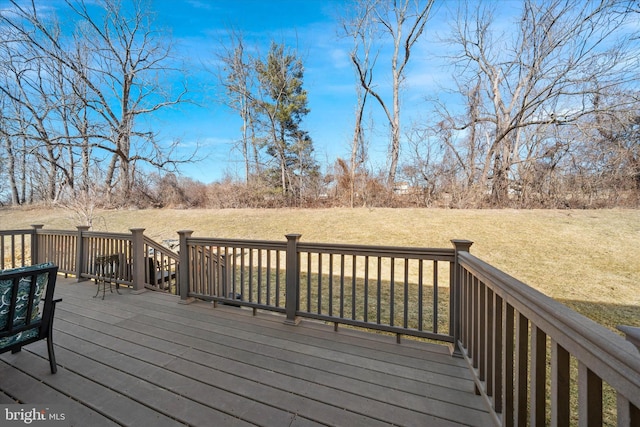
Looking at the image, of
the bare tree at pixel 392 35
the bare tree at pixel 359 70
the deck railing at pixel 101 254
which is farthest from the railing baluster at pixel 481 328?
the bare tree at pixel 392 35

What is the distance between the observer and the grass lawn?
5.35m

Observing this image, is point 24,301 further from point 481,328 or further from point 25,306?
point 481,328

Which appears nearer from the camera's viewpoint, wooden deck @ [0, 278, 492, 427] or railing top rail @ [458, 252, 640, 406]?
railing top rail @ [458, 252, 640, 406]

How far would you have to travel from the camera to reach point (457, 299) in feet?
7.86

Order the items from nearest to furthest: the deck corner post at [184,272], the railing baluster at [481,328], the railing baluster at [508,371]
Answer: the railing baluster at [508,371], the railing baluster at [481,328], the deck corner post at [184,272]

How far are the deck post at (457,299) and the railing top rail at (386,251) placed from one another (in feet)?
0.27

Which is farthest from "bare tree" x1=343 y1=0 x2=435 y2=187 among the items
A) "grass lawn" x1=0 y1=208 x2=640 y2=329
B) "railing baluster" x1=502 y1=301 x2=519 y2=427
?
"railing baluster" x1=502 y1=301 x2=519 y2=427

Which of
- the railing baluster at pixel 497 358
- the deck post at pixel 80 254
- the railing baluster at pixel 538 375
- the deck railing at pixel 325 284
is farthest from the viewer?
the deck post at pixel 80 254

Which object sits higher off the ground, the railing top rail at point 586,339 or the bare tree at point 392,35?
the bare tree at point 392,35

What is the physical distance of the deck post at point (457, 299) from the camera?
93.0 inches

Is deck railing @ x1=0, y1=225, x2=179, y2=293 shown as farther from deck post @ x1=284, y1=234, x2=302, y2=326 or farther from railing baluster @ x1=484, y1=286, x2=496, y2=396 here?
railing baluster @ x1=484, y1=286, x2=496, y2=396

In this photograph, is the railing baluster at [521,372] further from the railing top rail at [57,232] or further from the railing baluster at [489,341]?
the railing top rail at [57,232]

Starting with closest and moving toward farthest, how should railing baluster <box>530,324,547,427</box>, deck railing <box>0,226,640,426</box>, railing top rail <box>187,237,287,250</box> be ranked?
deck railing <box>0,226,640,426</box>, railing baluster <box>530,324,547,427</box>, railing top rail <box>187,237,287,250</box>

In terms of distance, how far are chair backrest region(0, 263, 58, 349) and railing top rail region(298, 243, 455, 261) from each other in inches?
84.7
